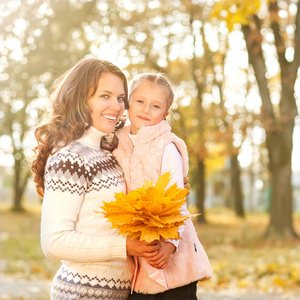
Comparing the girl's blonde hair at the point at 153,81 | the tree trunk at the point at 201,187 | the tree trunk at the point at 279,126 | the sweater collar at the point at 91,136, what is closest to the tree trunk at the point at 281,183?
the tree trunk at the point at 279,126

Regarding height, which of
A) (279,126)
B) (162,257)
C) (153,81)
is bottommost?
(162,257)

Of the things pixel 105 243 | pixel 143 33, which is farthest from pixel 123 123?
pixel 143 33

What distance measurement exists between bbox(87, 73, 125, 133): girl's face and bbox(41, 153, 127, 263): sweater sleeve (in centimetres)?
39

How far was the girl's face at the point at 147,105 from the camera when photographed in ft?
11.0

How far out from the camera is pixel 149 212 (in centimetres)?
250

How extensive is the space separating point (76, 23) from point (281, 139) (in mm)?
7686

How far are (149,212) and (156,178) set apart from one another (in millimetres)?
589

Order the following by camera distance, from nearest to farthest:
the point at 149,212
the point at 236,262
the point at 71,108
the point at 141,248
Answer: the point at 149,212
the point at 141,248
the point at 71,108
the point at 236,262

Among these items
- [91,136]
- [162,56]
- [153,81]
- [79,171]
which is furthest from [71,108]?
[162,56]

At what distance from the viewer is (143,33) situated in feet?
65.1

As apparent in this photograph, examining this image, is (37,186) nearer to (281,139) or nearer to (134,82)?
(134,82)

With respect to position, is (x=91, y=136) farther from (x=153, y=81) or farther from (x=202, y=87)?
(x=202, y=87)

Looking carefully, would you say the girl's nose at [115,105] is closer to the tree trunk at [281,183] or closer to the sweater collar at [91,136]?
the sweater collar at [91,136]

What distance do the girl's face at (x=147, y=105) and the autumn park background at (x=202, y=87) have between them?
68 cm
